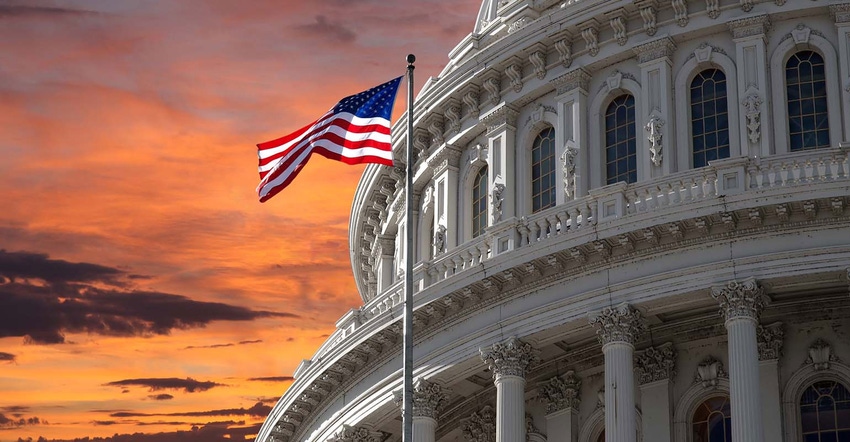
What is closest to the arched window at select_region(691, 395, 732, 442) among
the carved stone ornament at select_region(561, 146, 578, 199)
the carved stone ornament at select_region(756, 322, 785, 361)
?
the carved stone ornament at select_region(756, 322, 785, 361)

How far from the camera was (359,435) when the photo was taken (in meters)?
53.7

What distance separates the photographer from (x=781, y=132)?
49.2 m

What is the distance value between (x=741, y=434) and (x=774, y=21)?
12.7 metres

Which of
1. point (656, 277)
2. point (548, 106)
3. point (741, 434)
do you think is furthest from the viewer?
point (548, 106)

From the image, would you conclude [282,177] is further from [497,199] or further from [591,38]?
[591,38]

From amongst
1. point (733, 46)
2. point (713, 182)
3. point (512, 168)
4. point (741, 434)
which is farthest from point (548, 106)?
point (741, 434)

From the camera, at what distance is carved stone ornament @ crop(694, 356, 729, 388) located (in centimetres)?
4759

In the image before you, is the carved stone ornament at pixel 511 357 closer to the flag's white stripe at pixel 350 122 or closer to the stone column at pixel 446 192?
the flag's white stripe at pixel 350 122

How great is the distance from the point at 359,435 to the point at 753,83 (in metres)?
14.2

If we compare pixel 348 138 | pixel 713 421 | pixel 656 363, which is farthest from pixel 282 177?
pixel 713 421

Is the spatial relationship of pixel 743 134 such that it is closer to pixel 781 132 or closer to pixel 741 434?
pixel 781 132

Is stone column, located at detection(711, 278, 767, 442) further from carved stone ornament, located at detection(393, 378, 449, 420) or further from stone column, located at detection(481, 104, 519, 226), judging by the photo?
stone column, located at detection(481, 104, 519, 226)

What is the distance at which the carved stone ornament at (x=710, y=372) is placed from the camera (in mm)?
47594

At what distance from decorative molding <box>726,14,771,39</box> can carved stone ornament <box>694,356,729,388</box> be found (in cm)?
868
